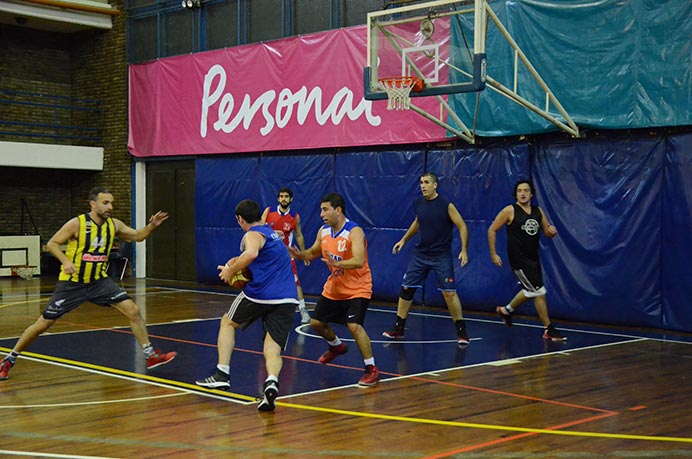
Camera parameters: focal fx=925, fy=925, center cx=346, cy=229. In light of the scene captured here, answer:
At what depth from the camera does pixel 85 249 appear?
940 cm

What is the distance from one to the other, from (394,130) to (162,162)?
7886 mm

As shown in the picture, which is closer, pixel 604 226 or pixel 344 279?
pixel 344 279

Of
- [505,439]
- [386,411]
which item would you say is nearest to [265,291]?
[386,411]

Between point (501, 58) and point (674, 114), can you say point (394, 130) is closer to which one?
point (501, 58)

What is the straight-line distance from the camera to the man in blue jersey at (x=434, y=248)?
38.8 feet

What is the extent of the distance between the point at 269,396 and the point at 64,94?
1929 centimetres

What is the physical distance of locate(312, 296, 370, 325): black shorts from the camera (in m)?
9.13

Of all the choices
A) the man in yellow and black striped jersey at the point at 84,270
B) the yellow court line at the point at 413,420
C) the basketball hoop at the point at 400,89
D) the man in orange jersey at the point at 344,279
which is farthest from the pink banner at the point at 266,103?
the yellow court line at the point at 413,420

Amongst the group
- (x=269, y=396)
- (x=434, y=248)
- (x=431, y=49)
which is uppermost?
(x=431, y=49)

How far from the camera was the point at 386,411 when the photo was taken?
25.7 feet

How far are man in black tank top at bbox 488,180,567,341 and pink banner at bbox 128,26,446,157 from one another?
4.13m

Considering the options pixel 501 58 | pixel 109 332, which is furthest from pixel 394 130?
pixel 109 332

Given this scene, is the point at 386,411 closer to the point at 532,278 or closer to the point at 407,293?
the point at 407,293

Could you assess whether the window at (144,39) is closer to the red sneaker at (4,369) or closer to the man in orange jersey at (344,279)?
the red sneaker at (4,369)
